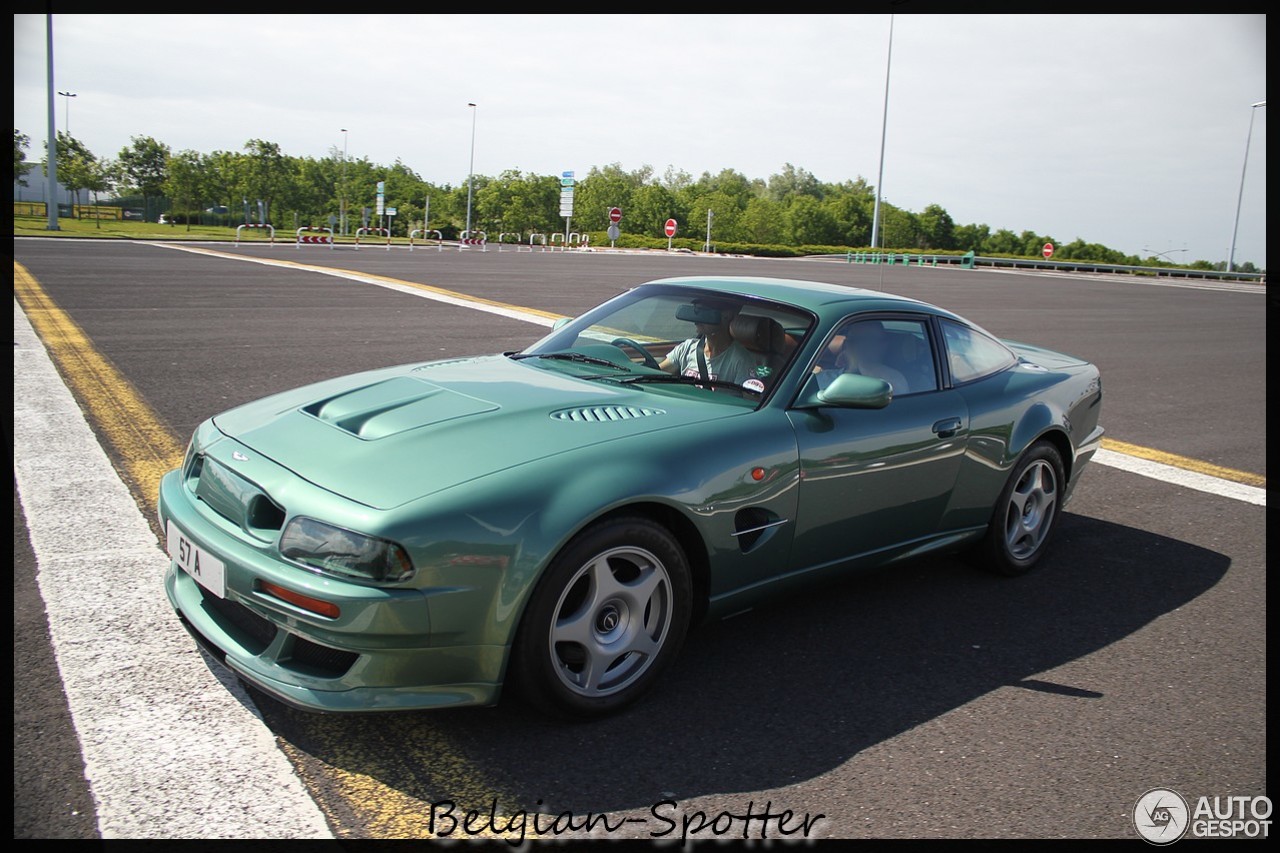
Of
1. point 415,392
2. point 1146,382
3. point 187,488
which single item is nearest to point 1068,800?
point 415,392

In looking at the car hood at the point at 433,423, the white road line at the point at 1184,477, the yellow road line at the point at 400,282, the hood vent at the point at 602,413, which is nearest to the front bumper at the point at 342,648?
the car hood at the point at 433,423

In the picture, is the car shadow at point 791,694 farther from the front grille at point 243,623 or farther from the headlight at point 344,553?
the headlight at point 344,553

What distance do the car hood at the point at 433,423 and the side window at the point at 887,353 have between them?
0.69 metres

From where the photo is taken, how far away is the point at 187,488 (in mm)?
3535

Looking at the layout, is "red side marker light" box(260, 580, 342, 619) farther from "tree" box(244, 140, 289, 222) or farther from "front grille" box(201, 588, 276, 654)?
"tree" box(244, 140, 289, 222)

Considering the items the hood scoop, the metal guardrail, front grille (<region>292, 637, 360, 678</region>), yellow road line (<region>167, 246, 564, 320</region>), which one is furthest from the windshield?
the metal guardrail

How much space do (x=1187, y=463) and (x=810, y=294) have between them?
4513 mm

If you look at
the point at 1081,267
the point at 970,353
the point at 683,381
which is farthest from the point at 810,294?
the point at 1081,267

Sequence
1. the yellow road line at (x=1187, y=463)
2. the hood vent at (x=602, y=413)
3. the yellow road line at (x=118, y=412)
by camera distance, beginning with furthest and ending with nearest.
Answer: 1. the yellow road line at (x=1187, y=463)
2. the yellow road line at (x=118, y=412)
3. the hood vent at (x=602, y=413)

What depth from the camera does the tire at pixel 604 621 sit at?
306 cm

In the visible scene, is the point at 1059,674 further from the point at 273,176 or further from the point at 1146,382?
the point at 273,176

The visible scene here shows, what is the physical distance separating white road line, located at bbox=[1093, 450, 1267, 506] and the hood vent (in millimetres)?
4302

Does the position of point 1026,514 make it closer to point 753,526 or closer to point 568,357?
point 753,526

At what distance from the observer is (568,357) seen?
4.57 metres
